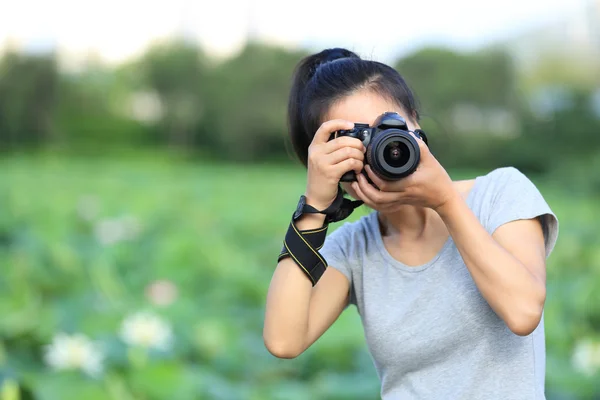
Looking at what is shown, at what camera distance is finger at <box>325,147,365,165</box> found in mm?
1047

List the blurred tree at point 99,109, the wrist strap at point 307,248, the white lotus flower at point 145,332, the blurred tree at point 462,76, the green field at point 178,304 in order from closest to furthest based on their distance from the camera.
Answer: the wrist strap at point 307,248, the green field at point 178,304, the white lotus flower at point 145,332, the blurred tree at point 462,76, the blurred tree at point 99,109

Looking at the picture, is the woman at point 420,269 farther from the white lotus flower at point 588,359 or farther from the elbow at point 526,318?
the white lotus flower at point 588,359

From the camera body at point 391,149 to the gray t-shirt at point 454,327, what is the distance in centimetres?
19

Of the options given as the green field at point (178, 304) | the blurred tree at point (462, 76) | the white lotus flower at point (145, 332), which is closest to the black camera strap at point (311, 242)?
the green field at point (178, 304)

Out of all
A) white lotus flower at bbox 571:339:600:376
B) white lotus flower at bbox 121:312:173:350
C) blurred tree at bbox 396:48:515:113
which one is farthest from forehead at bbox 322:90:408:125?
blurred tree at bbox 396:48:515:113

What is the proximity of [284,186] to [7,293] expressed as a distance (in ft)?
21.1

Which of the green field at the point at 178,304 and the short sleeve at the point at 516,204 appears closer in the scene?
the short sleeve at the point at 516,204

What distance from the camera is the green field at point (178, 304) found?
2445mm

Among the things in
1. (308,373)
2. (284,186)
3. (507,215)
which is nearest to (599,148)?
(284,186)

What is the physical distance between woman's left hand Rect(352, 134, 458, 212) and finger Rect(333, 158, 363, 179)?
13 mm

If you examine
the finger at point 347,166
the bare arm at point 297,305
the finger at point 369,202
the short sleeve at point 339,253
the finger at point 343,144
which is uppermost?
the finger at point 343,144

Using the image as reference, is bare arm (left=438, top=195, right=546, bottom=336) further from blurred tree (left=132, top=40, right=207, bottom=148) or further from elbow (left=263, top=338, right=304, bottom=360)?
blurred tree (left=132, top=40, right=207, bottom=148)

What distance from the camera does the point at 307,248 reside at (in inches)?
43.6

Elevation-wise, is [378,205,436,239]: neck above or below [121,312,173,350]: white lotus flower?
above
